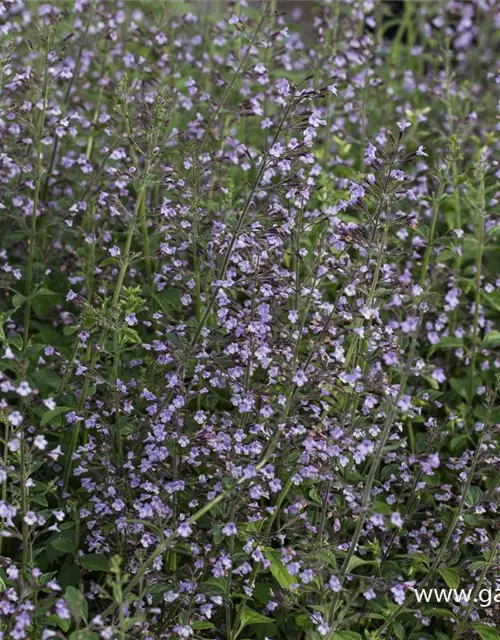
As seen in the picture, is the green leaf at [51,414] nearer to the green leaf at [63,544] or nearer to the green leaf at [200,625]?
the green leaf at [63,544]

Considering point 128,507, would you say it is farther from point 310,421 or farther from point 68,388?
point 310,421

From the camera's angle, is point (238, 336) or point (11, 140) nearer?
point (238, 336)

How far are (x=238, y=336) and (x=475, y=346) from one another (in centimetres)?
159

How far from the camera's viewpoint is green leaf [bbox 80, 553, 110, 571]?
354cm

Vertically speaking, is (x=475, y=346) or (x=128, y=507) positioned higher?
(x=475, y=346)

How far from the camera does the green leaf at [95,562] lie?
354 centimetres

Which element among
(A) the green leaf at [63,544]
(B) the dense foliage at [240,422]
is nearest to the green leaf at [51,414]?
(B) the dense foliage at [240,422]

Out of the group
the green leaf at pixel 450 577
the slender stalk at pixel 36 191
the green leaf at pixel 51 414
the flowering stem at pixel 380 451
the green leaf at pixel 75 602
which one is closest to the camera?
the green leaf at pixel 75 602

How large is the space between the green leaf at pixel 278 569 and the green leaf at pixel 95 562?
24.0 inches

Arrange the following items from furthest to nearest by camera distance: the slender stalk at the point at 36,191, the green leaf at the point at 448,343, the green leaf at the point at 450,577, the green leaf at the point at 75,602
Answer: the green leaf at the point at 448,343
the slender stalk at the point at 36,191
the green leaf at the point at 450,577
the green leaf at the point at 75,602

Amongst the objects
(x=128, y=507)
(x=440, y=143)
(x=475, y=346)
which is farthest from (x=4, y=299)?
(x=440, y=143)

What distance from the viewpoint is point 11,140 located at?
15.6ft

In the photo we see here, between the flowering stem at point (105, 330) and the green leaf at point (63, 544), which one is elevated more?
the flowering stem at point (105, 330)

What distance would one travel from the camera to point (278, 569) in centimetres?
338
